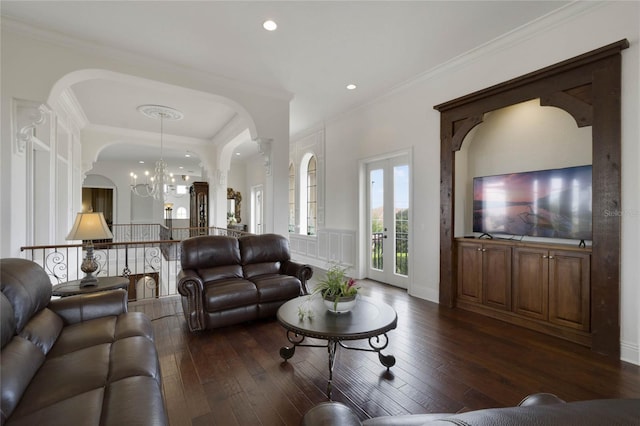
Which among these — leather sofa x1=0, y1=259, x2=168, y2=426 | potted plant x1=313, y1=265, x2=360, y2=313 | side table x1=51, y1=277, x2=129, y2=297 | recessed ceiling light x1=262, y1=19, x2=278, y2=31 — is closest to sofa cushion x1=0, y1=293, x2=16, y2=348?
leather sofa x1=0, y1=259, x2=168, y2=426

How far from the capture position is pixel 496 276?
11.7 ft

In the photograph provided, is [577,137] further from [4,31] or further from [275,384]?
[4,31]

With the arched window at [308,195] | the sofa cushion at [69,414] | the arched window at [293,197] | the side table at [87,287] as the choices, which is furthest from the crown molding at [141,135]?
the sofa cushion at [69,414]

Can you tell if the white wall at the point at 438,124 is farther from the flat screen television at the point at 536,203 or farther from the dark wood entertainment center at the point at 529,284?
the flat screen television at the point at 536,203

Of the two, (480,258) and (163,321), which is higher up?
(480,258)

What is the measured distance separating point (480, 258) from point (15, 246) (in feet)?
17.8

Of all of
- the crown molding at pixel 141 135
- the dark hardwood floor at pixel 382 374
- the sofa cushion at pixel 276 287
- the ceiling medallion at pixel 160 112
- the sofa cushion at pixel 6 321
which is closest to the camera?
the sofa cushion at pixel 6 321

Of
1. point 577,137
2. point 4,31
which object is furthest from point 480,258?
point 4,31

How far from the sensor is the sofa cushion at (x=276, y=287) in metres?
3.43

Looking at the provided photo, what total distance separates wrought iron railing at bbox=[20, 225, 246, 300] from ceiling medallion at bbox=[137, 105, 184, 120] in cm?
253

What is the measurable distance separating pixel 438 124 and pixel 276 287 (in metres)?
3.20

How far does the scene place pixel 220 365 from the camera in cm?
249

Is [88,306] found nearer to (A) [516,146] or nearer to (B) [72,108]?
(A) [516,146]

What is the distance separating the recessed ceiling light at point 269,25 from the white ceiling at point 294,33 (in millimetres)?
46
